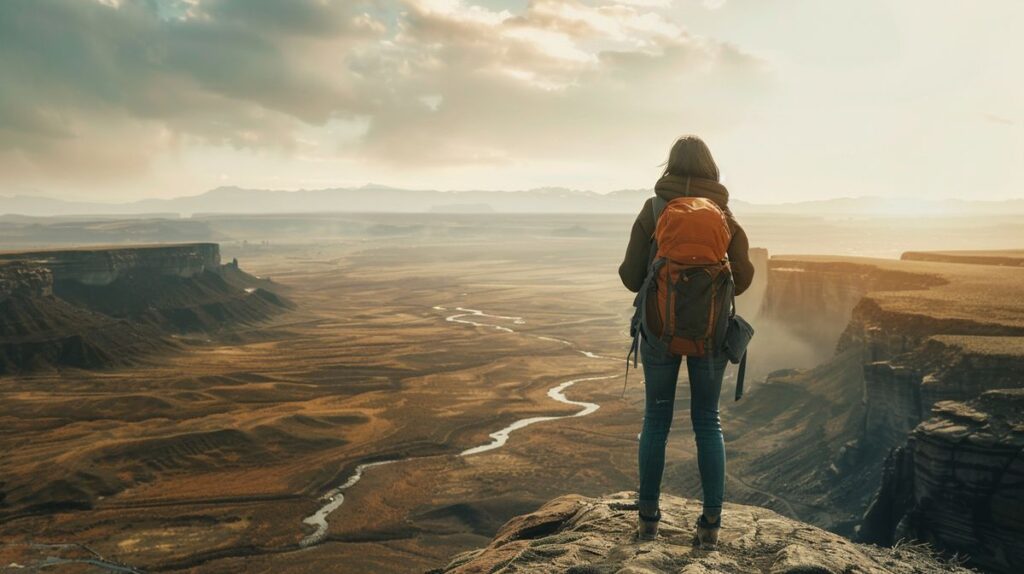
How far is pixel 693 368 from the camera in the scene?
179 inches

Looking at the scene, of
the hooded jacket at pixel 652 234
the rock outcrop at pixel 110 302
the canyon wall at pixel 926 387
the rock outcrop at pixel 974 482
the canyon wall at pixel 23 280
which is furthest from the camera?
the canyon wall at pixel 23 280

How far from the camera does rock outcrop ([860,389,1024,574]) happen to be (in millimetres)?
14273

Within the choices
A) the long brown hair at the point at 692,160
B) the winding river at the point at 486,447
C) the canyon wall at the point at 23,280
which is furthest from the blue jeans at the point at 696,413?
the canyon wall at the point at 23,280

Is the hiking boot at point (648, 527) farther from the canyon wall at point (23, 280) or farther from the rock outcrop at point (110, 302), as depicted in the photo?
the canyon wall at point (23, 280)

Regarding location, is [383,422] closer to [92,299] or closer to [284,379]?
[284,379]

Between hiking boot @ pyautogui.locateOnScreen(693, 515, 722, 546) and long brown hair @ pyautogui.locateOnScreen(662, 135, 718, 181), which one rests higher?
long brown hair @ pyautogui.locateOnScreen(662, 135, 718, 181)

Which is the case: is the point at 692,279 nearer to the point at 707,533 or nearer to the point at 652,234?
the point at 652,234

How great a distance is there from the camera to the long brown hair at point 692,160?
4.66 m

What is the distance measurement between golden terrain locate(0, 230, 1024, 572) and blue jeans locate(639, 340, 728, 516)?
69.0ft

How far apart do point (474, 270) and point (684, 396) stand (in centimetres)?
12748

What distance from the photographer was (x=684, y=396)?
1842 inches

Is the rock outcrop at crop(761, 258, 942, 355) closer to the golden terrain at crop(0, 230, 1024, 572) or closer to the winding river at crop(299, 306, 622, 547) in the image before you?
the golden terrain at crop(0, 230, 1024, 572)

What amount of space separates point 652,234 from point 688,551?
2.37 m

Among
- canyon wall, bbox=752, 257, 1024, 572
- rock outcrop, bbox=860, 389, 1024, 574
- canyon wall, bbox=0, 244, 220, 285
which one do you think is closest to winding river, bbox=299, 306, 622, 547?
canyon wall, bbox=752, 257, 1024, 572
